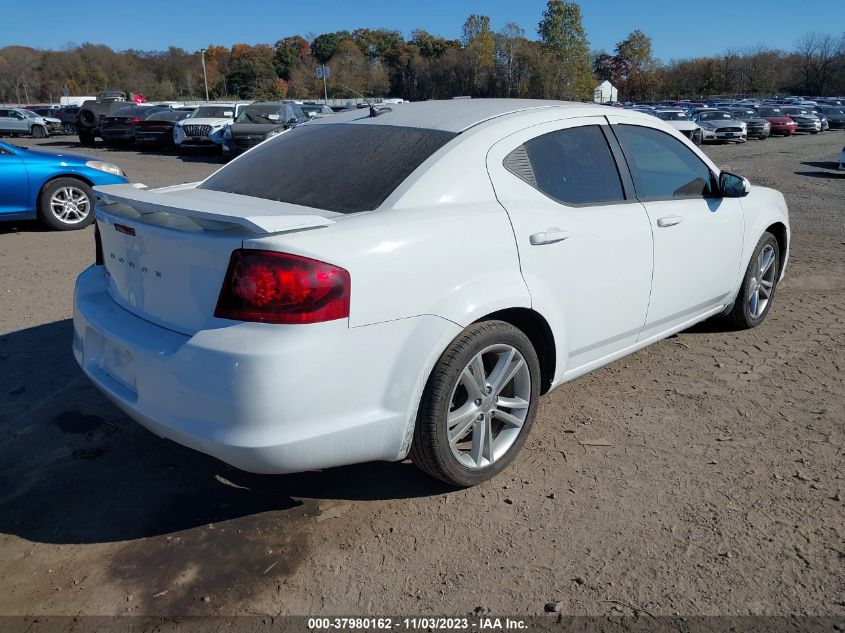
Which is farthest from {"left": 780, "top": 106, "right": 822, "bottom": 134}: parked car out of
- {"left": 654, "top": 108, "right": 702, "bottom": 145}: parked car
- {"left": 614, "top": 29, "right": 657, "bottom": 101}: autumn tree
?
{"left": 614, "top": 29, "right": 657, "bottom": 101}: autumn tree

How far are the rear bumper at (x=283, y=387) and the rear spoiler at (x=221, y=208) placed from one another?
0.36 m

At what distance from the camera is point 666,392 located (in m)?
4.05

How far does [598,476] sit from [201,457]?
74.9 inches

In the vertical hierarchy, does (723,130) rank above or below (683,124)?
below

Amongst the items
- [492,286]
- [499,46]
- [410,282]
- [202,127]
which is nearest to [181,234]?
[410,282]

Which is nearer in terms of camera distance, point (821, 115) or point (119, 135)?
point (119, 135)

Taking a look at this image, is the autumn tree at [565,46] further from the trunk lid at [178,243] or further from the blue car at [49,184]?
the trunk lid at [178,243]

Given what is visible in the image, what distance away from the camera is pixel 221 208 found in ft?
8.79

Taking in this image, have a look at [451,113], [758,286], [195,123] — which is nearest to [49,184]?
[451,113]

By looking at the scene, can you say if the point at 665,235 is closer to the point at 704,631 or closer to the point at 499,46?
the point at 704,631

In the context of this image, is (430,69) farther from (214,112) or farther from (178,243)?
(178,243)

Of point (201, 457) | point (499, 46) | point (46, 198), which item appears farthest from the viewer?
point (499, 46)

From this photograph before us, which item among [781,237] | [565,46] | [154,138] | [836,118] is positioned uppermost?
[565,46]

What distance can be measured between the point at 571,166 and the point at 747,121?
33.5 m
